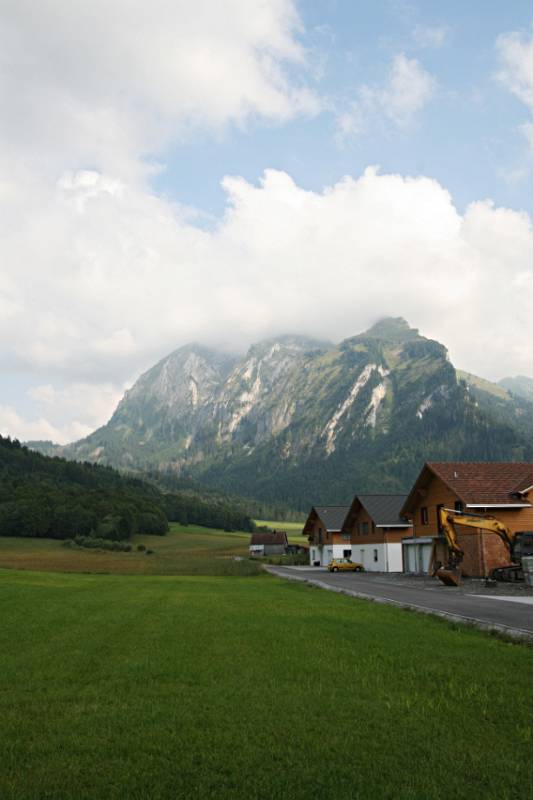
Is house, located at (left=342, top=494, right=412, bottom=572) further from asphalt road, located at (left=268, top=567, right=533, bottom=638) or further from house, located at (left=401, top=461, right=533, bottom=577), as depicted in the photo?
asphalt road, located at (left=268, top=567, right=533, bottom=638)

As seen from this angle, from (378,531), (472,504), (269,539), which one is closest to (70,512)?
(269,539)

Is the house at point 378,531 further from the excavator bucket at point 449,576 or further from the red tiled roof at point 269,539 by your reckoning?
the red tiled roof at point 269,539

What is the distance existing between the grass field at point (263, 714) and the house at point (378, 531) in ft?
165

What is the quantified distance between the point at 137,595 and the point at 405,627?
650 inches

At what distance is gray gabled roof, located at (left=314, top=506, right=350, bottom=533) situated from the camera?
81812 millimetres

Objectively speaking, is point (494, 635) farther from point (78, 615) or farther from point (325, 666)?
point (78, 615)

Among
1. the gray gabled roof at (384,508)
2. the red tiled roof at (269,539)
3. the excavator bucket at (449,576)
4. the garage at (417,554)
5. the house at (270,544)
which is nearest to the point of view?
the excavator bucket at (449,576)

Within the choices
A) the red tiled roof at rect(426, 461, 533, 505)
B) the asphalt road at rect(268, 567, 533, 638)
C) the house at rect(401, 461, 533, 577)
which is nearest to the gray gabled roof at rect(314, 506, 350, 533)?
the house at rect(401, 461, 533, 577)

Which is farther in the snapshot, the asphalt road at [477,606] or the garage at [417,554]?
the garage at [417,554]

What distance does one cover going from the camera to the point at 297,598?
2998cm

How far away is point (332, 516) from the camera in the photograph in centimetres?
8438

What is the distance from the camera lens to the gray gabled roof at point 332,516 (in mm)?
81812

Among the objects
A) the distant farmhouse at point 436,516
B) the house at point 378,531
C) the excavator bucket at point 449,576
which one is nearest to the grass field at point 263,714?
the excavator bucket at point 449,576

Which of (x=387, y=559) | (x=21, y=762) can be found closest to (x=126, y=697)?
(x=21, y=762)
